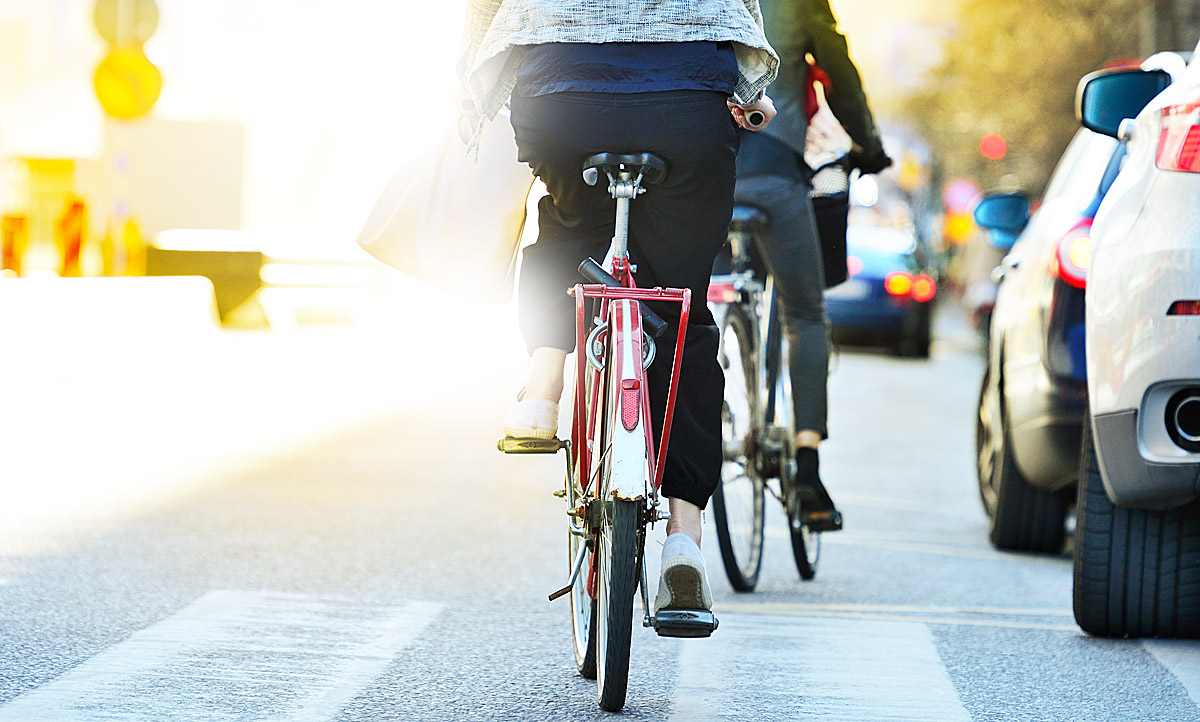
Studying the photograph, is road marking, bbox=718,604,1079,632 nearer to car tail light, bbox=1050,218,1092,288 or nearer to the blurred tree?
car tail light, bbox=1050,218,1092,288

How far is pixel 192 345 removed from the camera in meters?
14.7

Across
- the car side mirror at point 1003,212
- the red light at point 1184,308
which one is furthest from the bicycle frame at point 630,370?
the car side mirror at point 1003,212

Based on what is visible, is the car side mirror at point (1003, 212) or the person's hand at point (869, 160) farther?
the car side mirror at point (1003, 212)

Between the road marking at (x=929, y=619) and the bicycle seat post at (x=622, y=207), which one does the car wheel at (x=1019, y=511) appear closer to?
the road marking at (x=929, y=619)

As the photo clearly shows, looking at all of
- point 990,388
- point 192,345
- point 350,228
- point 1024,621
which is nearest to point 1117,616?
point 1024,621

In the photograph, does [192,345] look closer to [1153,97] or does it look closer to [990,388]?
[990,388]

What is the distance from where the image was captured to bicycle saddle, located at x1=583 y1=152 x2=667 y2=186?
11.8ft

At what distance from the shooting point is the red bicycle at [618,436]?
350cm

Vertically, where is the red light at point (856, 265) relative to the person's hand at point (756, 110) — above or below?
below

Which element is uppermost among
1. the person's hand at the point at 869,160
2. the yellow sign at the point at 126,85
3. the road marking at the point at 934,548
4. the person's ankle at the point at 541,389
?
the yellow sign at the point at 126,85

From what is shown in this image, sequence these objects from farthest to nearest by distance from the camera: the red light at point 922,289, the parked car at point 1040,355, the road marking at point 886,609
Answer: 1. the red light at point 922,289
2. the parked car at point 1040,355
3. the road marking at point 886,609

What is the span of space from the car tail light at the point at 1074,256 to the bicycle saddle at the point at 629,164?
103 inches

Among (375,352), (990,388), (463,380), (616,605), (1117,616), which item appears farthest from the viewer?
(375,352)

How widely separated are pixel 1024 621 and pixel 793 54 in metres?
1.78
